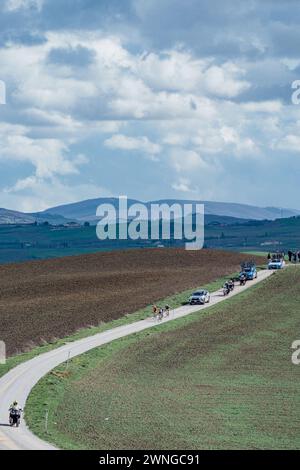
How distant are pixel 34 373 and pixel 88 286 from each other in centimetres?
4873

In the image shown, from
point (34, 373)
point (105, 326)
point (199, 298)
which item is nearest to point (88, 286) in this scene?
point (199, 298)

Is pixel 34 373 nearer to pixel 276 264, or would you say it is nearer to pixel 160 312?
pixel 160 312

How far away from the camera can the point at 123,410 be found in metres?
54.8

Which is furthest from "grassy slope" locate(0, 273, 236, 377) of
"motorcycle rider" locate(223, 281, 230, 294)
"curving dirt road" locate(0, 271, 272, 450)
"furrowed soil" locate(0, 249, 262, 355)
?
"motorcycle rider" locate(223, 281, 230, 294)

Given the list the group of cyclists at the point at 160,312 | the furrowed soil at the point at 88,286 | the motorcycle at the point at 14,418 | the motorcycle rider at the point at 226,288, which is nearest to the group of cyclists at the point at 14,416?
the motorcycle at the point at 14,418

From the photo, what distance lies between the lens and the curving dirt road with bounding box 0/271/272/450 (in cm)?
4582

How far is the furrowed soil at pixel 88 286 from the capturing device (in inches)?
3440

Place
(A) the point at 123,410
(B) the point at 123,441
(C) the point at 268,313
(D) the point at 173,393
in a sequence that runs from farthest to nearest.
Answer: (C) the point at 268,313 → (D) the point at 173,393 → (A) the point at 123,410 → (B) the point at 123,441

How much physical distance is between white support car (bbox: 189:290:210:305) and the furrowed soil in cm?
411

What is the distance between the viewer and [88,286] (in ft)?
368

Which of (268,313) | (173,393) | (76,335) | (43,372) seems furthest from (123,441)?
(268,313)

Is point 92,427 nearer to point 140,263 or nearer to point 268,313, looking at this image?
point 268,313

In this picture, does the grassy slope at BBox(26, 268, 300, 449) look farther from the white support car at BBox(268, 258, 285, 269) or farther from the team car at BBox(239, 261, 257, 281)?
the white support car at BBox(268, 258, 285, 269)
